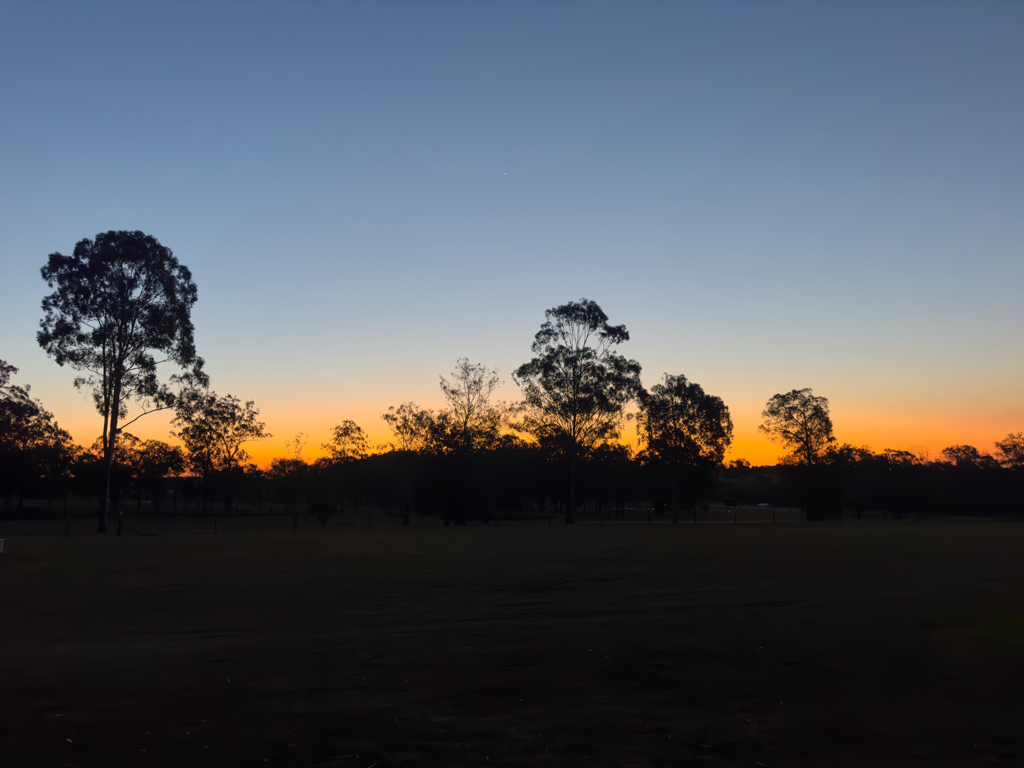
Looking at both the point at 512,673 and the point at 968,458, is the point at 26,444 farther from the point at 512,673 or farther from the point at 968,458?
the point at 968,458

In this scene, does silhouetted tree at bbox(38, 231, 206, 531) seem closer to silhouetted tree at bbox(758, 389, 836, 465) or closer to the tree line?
the tree line

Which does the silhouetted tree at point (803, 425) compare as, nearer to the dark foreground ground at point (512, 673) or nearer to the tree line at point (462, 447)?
the tree line at point (462, 447)

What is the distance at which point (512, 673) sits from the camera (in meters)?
7.36

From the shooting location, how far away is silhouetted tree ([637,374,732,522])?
88125 millimetres

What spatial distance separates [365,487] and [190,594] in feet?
300

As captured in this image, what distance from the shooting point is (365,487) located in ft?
340

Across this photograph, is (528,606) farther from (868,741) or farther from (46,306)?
(46,306)

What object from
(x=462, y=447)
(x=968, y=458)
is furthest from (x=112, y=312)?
(x=968, y=458)

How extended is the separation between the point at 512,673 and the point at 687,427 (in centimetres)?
8635

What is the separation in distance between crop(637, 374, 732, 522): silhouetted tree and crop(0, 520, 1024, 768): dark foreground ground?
7325 cm

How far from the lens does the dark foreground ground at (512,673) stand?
5.16 metres

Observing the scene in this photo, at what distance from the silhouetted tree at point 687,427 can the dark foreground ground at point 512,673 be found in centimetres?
7325

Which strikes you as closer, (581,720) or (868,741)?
(868,741)

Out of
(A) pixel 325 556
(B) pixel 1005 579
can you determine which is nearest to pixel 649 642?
(B) pixel 1005 579
